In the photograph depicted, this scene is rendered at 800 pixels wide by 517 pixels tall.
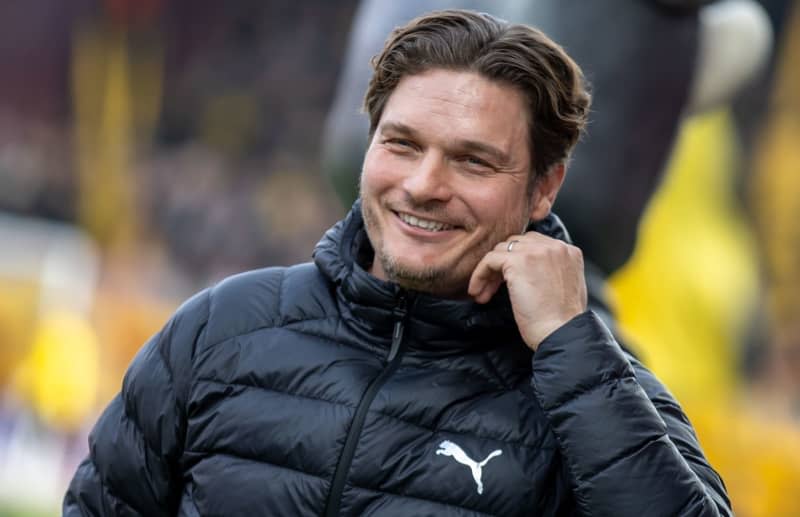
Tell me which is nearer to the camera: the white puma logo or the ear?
the white puma logo

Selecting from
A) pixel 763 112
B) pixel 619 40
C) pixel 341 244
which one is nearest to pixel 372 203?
pixel 341 244

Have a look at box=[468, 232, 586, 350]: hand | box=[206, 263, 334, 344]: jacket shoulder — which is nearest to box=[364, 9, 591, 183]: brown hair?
box=[468, 232, 586, 350]: hand

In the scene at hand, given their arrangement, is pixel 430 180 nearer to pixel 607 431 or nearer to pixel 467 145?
pixel 467 145

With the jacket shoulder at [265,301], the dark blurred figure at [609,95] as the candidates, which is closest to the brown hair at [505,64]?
the jacket shoulder at [265,301]

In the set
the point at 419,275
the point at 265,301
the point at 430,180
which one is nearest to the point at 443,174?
the point at 430,180

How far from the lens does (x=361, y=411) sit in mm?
1600

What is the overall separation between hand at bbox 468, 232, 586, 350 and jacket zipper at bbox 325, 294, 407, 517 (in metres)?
0.09

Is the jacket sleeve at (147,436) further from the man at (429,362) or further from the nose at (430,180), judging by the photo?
the nose at (430,180)

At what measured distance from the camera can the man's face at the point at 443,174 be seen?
164 cm

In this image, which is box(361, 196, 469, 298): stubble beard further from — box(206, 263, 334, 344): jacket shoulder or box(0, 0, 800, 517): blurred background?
box(0, 0, 800, 517): blurred background

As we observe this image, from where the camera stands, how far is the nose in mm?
1624

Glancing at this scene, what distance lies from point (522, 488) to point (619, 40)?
178 cm

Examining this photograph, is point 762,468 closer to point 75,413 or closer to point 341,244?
point 341,244

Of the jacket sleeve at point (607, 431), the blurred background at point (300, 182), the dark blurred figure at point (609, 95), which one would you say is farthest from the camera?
the blurred background at point (300, 182)
